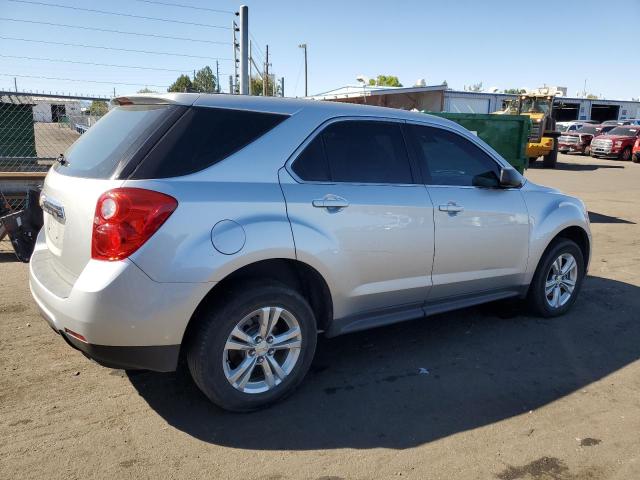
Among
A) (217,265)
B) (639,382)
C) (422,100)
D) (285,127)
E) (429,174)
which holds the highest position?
(422,100)

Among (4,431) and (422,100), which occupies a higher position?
(422,100)

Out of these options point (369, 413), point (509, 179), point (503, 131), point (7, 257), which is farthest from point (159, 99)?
point (503, 131)

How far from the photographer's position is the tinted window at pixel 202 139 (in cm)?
286

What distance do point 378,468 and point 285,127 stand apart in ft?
6.61

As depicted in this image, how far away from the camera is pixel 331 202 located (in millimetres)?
3342

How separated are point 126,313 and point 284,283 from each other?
39.9 inches

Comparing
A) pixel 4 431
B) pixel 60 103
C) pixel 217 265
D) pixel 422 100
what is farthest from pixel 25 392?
pixel 422 100

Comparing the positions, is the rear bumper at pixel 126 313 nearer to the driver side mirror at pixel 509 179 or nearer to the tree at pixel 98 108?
the driver side mirror at pixel 509 179

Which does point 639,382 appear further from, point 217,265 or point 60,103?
point 60,103

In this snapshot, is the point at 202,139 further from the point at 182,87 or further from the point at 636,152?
the point at 636,152

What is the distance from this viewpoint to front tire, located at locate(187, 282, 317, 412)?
2969 mm

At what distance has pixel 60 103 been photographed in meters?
9.41

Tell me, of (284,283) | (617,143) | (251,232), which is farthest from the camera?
(617,143)

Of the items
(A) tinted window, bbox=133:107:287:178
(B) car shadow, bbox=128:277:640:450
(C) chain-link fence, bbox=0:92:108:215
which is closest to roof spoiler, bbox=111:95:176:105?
(A) tinted window, bbox=133:107:287:178
